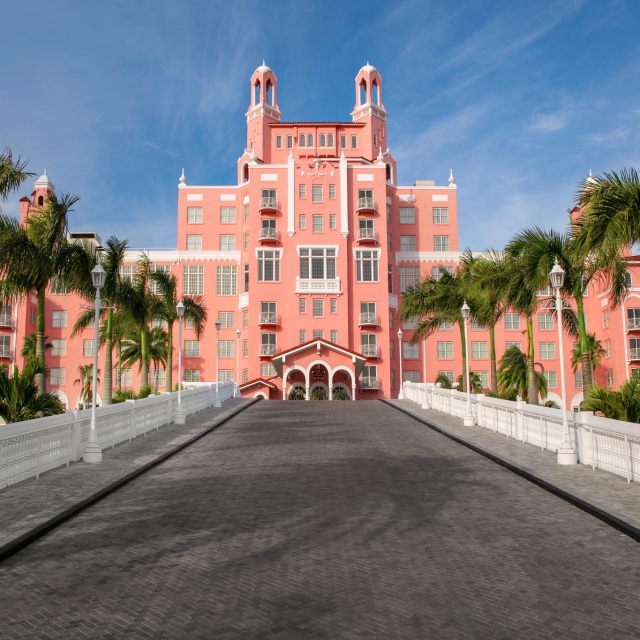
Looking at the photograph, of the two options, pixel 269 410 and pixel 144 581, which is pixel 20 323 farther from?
pixel 144 581

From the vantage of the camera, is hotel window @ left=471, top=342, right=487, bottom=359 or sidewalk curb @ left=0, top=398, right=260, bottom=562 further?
hotel window @ left=471, top=342, right=487, bottom=359

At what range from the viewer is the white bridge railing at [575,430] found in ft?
38.8

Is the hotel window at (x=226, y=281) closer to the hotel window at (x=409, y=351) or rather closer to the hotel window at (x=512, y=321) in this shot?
the hotel window at (x=409, y=351)

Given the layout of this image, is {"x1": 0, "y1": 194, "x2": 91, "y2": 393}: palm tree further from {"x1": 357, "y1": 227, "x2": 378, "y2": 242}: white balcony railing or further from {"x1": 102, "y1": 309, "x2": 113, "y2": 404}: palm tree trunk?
{"x1": 357, "y1": 227, "x2": 378, "y2": 242}: white balcony railing

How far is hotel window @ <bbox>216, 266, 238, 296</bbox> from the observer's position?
59.1 m

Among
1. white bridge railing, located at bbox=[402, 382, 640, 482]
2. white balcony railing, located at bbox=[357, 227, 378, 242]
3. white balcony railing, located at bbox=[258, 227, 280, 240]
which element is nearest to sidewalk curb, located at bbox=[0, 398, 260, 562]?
white bridge railing, located at bbox=[402, 382, 640, 482]

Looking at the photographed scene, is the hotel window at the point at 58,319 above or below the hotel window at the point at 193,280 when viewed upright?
below

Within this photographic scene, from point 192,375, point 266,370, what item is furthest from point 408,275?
point 192,375

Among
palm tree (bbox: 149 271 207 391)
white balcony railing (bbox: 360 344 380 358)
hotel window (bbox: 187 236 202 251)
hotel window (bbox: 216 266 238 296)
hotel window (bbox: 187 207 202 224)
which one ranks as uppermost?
hotel window (bbox: 187 207 202 224)

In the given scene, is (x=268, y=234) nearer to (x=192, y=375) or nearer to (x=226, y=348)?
(x=226, y=348)

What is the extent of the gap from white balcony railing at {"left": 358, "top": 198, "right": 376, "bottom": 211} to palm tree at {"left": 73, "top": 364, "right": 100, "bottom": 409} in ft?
79.9

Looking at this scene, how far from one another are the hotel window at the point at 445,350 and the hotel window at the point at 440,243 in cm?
850

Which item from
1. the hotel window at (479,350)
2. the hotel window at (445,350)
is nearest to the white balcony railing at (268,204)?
the hotel window at (445,350)

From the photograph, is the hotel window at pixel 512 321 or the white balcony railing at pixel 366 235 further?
the hotel window at pixel 512 321
